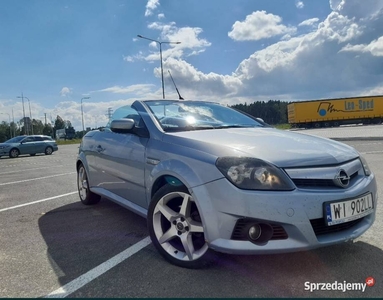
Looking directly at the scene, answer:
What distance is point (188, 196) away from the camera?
253 cm

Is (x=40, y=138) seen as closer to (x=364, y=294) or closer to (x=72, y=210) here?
(x=72, y=210)

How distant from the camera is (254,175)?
2266 mm

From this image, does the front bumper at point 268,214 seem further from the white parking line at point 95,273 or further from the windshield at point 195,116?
the windshield at point 195,116

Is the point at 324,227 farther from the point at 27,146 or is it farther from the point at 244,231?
the point at 27,146

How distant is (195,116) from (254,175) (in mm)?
1464

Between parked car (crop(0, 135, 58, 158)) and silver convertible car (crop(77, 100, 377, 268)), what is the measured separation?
2048 centimetres

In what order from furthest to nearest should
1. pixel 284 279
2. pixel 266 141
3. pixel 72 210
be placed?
pixel 72 210
pixel 266 141
pixel 284 279

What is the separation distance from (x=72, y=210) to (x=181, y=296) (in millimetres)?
3010

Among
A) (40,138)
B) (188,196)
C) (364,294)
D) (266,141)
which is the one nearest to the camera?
(364,294)

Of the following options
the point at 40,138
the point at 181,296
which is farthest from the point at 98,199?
the point at 40,138

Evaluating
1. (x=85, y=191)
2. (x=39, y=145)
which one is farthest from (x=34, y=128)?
(x=85, y=191)

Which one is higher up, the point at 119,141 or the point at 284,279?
the point at 119,141

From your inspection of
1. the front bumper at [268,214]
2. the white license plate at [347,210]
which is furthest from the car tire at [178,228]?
the white license plate at [347,210]

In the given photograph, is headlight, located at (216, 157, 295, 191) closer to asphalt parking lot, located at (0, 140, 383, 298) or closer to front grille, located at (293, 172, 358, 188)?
front grille, located at (293, 172, 358, 188)
